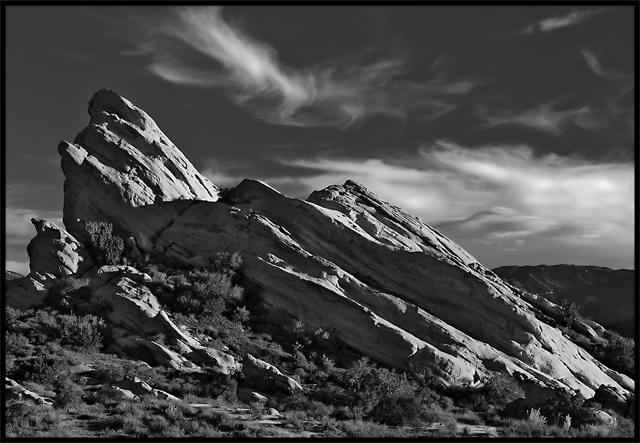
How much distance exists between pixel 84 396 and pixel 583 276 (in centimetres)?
17586

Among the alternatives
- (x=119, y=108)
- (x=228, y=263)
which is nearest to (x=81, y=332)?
(x=228, y=263)

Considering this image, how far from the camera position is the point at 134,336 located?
29.6 metres

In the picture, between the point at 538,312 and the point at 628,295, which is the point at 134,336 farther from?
the point at 628,295

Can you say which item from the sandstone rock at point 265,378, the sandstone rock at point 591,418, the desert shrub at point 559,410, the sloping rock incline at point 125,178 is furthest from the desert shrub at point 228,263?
the sandstone rock at point 591,418

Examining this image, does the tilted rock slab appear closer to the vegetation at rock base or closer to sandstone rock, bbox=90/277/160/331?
the vegetation at rock base

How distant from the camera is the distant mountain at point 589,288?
105125 mm

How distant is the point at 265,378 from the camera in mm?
25422

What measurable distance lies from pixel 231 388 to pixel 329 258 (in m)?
16.7

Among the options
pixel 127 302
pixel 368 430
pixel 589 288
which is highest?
pixel 589 288

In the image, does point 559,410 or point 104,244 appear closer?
point 559,410

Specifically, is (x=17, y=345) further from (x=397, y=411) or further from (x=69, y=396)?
(x=397, y=411)

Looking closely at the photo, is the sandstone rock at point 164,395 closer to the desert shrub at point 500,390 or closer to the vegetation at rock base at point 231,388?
the vegetation at rock base at point 231,388

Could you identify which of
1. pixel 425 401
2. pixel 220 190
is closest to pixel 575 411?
pixel 425 401

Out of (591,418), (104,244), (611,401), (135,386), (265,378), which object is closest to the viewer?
(591,418)
